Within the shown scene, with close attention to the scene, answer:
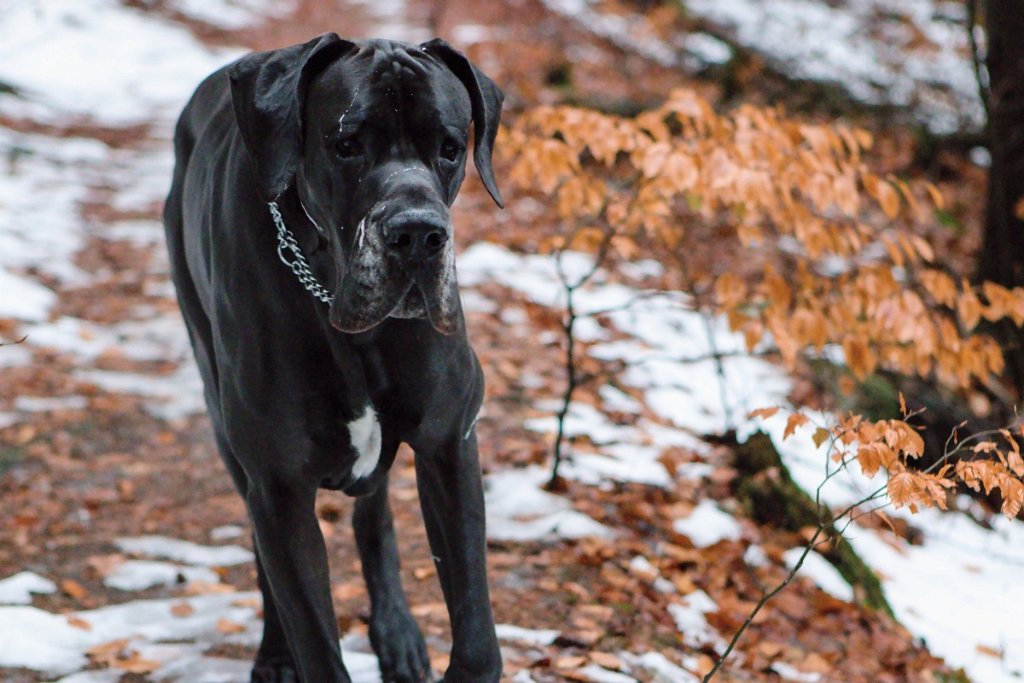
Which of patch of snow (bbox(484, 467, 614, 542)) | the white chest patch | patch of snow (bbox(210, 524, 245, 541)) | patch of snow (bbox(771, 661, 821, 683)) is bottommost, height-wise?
patch of snow (bbox(210, 524, 245, 541))

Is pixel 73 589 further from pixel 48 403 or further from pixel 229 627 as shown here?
pixel 48 403

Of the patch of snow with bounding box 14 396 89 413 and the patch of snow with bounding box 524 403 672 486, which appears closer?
the patch of snow with bounding box 524 403 672 486

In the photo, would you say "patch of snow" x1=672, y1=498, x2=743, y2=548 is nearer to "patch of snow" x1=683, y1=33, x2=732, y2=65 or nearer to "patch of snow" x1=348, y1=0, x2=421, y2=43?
"patch of snow" x1=683, y1=33, x2=732, y2=65

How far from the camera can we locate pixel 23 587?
385cm

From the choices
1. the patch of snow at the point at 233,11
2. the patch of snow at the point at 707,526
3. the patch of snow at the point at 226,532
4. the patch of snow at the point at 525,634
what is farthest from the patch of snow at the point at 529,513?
the patch of snow at the point at 233,11

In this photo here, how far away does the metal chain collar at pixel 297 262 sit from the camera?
2480 mm

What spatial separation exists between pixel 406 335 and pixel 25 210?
7.07 m

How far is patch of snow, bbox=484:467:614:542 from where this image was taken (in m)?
4.36

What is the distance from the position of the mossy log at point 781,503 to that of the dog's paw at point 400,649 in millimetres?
1976

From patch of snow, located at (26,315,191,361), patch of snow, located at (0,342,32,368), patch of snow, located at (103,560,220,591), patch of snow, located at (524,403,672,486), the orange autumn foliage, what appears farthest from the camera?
patch of snow, located at (26,315,191,361)

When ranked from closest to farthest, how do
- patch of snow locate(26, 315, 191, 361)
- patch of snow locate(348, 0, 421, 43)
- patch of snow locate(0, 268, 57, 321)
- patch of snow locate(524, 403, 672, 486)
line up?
patch of snow locate(524, 403, 672, 486) → patch of snow locate(26, 315, 191, 361) → patch of snow locate(0, 268, 57, 321) → patch of snow locate(348, 0, 421, 43)

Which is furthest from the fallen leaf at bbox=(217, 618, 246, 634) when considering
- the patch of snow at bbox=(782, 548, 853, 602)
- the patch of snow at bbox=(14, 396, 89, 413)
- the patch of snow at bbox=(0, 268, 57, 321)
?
the patch of snow at bbox=(0, 268, 57, 321)

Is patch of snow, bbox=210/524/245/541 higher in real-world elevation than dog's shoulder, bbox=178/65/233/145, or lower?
lower

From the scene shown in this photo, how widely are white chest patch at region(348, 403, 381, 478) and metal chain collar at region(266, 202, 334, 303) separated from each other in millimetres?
290
